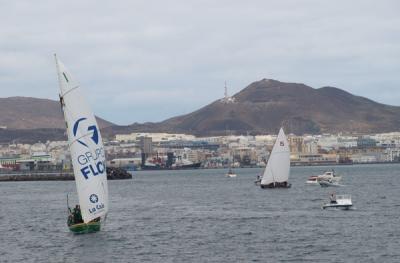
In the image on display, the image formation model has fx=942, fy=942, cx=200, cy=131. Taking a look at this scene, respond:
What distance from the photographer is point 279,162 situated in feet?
343

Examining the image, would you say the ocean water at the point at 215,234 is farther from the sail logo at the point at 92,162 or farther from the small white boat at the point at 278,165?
the small white boat at the point at 278,165

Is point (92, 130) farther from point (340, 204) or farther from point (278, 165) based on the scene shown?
point (278, 165)

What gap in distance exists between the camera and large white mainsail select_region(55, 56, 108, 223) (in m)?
47.6

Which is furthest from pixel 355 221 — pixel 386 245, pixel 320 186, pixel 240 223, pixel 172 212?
pixel 320 186

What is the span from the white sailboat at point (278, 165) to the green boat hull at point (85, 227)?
53591 millimetres

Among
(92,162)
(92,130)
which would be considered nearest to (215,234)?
(92,162)

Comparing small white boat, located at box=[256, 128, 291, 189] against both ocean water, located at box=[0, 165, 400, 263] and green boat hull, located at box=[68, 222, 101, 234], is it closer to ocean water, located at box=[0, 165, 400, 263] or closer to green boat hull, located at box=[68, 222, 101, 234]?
ocean water, located at box=[0, 165, 400, 263]

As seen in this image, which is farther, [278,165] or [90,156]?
[278,165]

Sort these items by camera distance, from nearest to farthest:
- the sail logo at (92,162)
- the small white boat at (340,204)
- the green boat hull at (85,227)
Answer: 1. the sail logo at (92,162)
2. the green boat hull at (85,227)
3. the small white boat at (340,204)

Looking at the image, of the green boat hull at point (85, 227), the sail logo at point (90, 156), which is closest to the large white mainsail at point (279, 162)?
the green boat hull at point (85, 227)

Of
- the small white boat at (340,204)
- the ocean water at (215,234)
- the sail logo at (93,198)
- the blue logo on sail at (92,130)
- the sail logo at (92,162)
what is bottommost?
the ocean water at (215,234)

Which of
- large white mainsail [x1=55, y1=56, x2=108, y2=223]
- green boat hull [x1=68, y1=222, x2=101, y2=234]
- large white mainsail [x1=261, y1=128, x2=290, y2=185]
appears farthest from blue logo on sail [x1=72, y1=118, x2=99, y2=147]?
large white mainsail [x1=261, y1=128, x2=290, y2=185]

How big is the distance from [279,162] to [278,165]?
1066 millimetres

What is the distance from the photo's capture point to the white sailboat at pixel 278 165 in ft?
343
